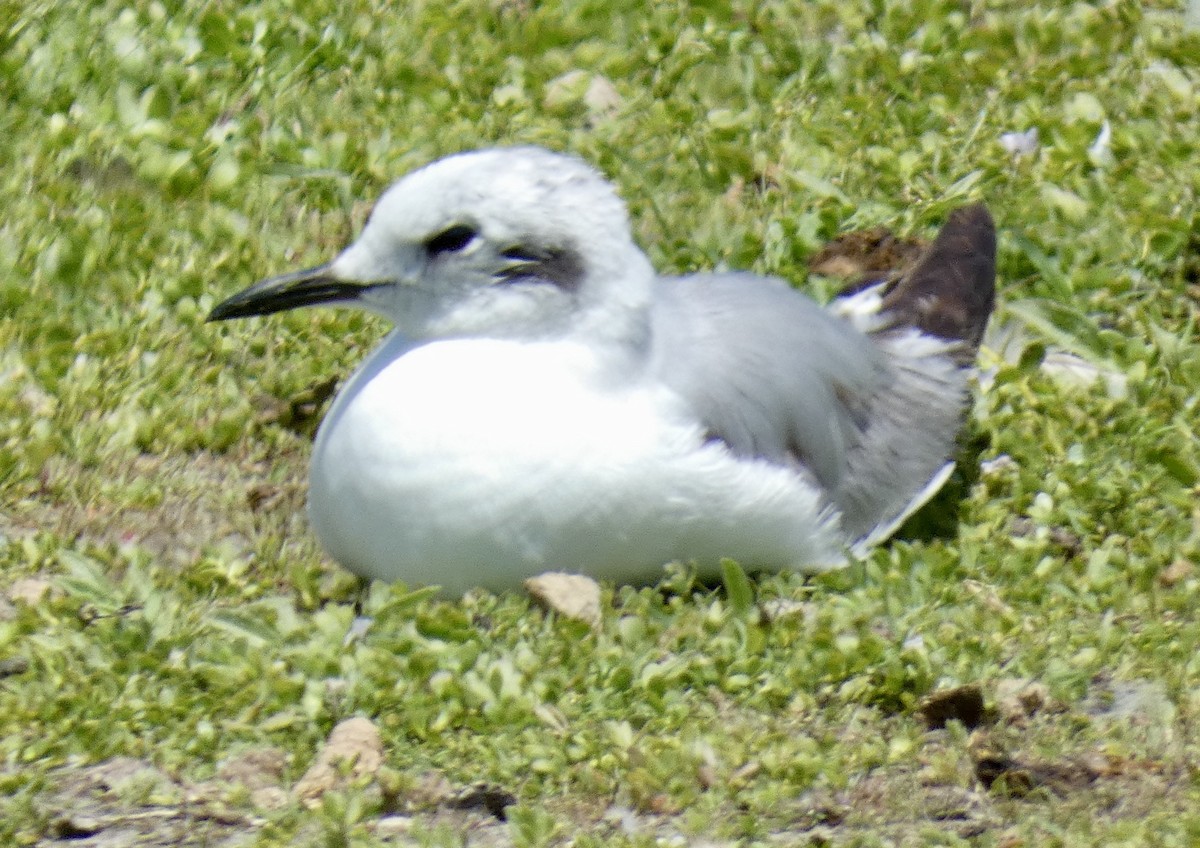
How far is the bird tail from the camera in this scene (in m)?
5.71

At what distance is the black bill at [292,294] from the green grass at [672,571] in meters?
0.64

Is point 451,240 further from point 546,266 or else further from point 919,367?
point 919,367

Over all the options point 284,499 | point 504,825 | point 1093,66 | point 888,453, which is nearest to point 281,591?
point 284,499

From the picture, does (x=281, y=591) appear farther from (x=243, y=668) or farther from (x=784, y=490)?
(x=784, y=490)

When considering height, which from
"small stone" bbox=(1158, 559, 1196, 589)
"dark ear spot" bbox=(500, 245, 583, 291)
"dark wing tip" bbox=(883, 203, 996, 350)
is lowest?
"small stone" bbox=(1158, 559, 1196, 589)

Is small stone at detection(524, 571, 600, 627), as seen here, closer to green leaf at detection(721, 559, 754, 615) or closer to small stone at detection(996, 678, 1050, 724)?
green leaf at detection(721, 559, 754, 615)

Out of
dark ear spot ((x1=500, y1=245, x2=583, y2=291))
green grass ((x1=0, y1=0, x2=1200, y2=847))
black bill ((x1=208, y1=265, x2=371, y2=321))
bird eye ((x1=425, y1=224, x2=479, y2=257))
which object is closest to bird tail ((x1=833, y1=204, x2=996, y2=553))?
green grass ((x1=0, y1=0, x2=1200, y2=847))

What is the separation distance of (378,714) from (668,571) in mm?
923

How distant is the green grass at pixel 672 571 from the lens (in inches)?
175

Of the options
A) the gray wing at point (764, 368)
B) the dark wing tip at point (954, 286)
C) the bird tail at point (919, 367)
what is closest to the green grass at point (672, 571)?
the bird tail at point (919, 367)

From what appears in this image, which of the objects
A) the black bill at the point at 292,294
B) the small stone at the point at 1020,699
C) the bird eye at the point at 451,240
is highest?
the bird eye at the point at 451,240

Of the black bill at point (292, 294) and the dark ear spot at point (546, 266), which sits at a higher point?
the dark ear spot at point (546, 266)

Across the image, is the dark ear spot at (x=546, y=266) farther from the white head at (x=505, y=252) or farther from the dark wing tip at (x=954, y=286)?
the dark wing tip at (x=954, y=286)

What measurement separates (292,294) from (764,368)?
1.23 m
